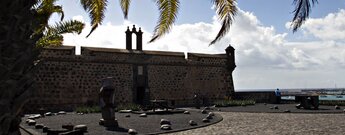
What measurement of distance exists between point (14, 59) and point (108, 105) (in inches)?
373

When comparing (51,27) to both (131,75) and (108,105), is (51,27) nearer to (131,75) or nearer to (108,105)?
(108,105)

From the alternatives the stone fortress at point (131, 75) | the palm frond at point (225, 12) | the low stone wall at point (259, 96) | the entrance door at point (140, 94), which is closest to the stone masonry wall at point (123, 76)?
the stone fortress at point (131, 75)

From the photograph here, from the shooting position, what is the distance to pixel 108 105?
43.3 ft

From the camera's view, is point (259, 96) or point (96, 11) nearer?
point (96, 11)

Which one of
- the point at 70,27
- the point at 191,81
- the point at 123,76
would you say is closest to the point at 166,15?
the point at 70,27

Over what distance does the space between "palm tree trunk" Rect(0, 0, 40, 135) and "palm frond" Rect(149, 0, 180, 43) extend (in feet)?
9.63

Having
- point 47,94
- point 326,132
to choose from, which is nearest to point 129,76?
point 47,94

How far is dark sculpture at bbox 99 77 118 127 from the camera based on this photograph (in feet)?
42.4

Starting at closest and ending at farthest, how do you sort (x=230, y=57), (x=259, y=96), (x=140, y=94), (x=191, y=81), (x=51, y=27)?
(x=51, y=27) → (x=140, y=94) → (x=191, y=81) → (x=259, y=96) → (x=230, y=57)

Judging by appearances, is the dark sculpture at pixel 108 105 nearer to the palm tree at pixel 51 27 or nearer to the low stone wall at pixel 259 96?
the palm tree at pixel 51 27

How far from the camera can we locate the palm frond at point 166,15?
6785 millimetres

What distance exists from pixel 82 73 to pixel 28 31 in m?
20.1

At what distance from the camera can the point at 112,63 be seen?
25.1m

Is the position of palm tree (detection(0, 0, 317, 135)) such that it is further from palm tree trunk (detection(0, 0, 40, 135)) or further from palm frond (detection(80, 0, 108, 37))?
palm frond (detection(80, 0, 108, 37))
